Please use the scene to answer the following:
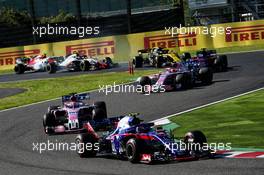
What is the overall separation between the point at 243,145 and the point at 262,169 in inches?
123

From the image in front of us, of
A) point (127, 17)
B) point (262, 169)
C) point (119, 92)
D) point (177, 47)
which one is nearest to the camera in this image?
point (262, 169)

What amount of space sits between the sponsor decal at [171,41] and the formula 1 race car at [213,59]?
9940mm

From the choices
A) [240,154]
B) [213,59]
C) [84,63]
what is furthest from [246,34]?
[240,154]

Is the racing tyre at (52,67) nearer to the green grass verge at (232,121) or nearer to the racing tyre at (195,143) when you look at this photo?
the green grass verge at (232,121)

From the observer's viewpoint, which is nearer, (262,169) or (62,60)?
(262,169)

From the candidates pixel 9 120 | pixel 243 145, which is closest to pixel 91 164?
pixel 243 145

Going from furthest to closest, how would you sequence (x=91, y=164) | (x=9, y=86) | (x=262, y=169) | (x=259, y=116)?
(x=9, y=86)
(x=259, y=116)
(x=91, y=164)
(x=262, y=169)

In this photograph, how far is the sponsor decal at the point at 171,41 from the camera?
44406 mm

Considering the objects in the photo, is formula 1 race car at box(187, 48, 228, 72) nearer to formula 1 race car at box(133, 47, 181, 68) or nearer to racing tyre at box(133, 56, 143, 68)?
formula 1 race car at box(133, 47, 181, 68)

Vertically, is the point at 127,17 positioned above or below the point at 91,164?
above

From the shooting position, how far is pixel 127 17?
1999 inches

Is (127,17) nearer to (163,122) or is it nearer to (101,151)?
(163,122)

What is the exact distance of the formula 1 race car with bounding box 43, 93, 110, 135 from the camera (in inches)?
820

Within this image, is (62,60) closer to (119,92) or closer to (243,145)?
(119,92)
